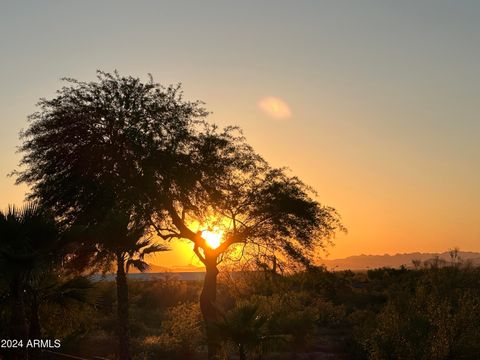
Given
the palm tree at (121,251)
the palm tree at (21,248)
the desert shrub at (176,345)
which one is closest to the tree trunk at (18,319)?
the palm tree at (21,248)

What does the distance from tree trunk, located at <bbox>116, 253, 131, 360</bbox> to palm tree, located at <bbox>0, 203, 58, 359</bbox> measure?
763 cm

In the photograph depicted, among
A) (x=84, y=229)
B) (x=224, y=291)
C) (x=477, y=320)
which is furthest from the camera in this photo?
(x=224, y=291)

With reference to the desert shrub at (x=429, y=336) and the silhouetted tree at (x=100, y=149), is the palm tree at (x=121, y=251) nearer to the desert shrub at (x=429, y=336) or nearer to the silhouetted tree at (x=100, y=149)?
the silhouetted tree at (x=100, y=149)

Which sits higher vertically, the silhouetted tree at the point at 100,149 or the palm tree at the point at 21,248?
the silhouetted tree at the point at 100,149

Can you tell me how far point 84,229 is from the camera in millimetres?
14859

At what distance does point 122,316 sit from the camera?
22.0m

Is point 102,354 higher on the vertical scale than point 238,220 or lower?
lower

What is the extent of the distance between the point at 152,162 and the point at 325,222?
8.84m

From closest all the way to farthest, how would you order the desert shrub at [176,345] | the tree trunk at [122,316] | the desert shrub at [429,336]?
1. the desert shrub at [429,336]
2. the tree trunk at [122,316]
3. the desert shrub at [176,345]

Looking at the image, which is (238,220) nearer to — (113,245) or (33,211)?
(113,245)

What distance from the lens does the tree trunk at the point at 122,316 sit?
69.9 ft

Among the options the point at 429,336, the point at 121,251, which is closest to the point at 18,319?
the point at 121,251

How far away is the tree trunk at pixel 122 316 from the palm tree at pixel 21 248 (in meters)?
7.63

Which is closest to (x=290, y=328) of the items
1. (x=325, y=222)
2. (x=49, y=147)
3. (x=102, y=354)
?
(x=325, y=222)
